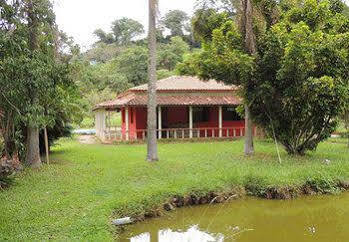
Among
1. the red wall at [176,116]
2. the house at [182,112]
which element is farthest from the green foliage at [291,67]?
the red wall at [176,116]

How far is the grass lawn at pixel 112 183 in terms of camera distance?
7.94 metres

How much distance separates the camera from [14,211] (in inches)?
344

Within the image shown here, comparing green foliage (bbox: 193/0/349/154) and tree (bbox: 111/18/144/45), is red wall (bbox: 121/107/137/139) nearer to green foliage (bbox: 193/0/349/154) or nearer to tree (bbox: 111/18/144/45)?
green foliage (bbox: 193/0/349/154)

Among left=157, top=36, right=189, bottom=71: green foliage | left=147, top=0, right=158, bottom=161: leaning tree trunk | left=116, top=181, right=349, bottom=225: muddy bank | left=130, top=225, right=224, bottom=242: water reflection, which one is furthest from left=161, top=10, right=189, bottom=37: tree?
left=130, top=225, right=224, bottom=242: water reflection

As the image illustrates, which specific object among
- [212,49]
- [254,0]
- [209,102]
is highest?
[254,0]

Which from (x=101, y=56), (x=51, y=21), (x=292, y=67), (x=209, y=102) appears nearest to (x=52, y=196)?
(x=51, y=21)

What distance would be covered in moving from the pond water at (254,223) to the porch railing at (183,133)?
15454 mm

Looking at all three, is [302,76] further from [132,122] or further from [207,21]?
[132,122]

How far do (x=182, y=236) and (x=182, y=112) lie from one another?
20842 millimetres

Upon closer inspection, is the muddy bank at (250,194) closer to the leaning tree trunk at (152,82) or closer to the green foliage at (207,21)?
the leaning tree trunk at (152,82)

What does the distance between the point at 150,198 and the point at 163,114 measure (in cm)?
1880

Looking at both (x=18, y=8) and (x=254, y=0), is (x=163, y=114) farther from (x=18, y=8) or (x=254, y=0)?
(x=18, y=8)

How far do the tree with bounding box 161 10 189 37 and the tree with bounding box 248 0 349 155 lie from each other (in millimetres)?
49908

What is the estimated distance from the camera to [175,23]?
65875mm
